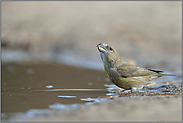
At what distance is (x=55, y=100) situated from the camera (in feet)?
18.4

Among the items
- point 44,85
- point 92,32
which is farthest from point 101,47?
point 92,32

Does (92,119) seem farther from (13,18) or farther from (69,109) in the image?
(13,18)

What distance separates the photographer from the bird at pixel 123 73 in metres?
6.23

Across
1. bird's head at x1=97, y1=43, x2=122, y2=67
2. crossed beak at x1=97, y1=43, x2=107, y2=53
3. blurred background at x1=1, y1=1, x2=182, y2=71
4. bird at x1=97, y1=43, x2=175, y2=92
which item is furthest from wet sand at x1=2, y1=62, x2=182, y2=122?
blurred background at x1=1, y1=1, x2=182, y2=71

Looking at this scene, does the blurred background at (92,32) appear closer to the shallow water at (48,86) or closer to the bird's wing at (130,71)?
the shallow water at (48,86)

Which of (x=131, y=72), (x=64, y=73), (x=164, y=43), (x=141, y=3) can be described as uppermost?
(x=141, y=3)

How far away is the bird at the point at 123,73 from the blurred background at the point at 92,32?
11.9 ft

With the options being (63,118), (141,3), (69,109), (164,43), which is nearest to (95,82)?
(69,109)

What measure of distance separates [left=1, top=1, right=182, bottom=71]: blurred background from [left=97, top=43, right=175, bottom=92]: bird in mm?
3614

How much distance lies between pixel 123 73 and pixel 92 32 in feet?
27.4

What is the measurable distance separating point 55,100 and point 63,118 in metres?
1.39

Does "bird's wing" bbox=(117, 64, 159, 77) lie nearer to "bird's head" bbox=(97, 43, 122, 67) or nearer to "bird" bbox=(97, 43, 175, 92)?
"bird" bbox=(97, 43, 175, 92)

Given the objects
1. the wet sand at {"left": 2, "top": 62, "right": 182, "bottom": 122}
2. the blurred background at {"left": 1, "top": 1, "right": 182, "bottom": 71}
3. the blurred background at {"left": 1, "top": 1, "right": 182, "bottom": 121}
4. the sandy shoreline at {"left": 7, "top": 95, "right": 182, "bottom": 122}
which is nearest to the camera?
the sandy shoreline at {"left": 7, "top": 95, "right": 182, "bottom": 122}

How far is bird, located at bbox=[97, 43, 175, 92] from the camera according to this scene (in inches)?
245
